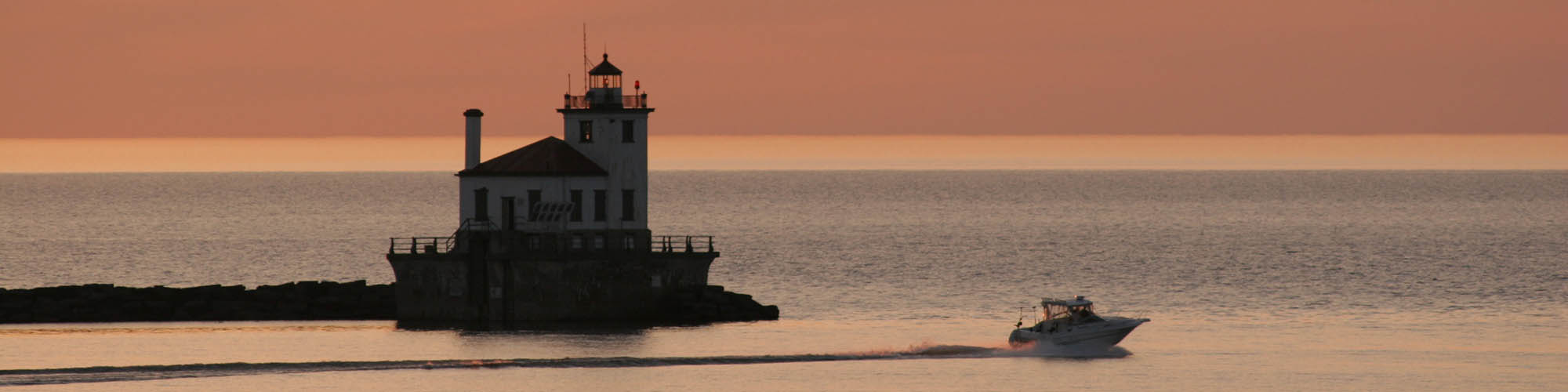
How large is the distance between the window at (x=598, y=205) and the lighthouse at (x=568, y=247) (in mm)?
24

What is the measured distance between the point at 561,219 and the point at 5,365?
57.0 feet

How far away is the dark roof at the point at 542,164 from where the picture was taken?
255ft

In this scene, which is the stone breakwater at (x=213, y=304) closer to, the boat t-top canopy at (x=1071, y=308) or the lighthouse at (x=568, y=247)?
the lighthouse at (x=568, y=247)

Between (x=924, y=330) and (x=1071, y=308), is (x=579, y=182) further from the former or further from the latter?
(x=1071, y=308)

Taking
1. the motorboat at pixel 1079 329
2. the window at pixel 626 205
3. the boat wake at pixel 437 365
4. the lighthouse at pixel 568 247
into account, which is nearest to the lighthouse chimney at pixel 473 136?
the lighthouse at pixel 568 247

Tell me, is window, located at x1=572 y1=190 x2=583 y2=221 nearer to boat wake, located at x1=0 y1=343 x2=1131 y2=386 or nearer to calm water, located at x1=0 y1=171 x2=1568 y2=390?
calm water, located at x1=0 y1=171 x2=1568 y2=390

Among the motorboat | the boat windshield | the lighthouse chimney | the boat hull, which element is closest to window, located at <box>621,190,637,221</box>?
the lighthouse chimney

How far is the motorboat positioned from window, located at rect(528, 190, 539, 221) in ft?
49.8

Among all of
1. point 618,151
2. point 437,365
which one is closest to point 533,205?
point 618,151

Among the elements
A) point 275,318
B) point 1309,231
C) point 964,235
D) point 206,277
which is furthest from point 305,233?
point 275,318

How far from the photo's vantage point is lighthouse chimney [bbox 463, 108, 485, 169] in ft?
261

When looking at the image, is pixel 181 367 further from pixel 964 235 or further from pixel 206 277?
pixel 964 235

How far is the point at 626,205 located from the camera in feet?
258

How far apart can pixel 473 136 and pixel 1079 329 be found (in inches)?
795
